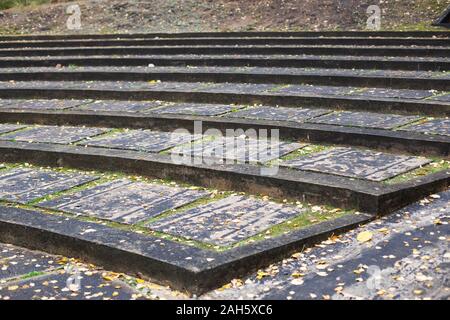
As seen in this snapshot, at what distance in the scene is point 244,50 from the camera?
1059 centimetres

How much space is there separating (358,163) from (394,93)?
2387 mm

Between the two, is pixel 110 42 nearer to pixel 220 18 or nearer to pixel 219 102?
pixel 220 18

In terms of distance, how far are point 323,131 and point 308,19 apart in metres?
7.14

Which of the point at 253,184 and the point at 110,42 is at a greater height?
the point at 110,42

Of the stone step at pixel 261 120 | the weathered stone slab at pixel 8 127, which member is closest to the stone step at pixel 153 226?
the stone step at pixel 261 120

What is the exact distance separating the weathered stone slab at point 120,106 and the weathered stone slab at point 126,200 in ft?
7.70

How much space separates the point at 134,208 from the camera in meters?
5.12

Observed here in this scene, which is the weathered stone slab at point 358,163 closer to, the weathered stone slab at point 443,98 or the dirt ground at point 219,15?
the weathered stone slab at point 443,98

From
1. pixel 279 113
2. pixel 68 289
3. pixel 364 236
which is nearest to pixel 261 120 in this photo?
pixel 279 113

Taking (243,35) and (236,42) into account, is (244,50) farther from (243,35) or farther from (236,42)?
(243,35)

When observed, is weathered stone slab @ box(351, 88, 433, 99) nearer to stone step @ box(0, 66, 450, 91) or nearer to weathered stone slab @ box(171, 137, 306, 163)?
stone step @ box(0, 66, 450, 91)

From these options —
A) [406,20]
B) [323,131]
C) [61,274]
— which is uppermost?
[406,20]

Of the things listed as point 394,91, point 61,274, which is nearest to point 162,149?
point 61,274

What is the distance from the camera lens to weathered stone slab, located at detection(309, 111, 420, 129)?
6598 millimetres
